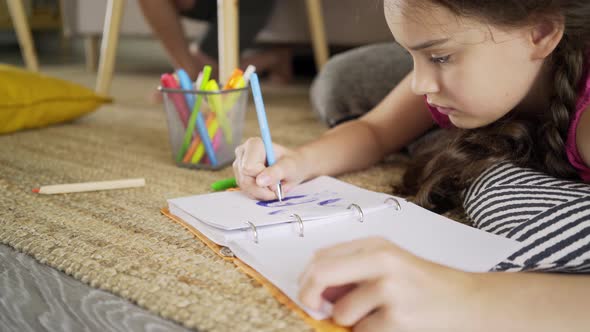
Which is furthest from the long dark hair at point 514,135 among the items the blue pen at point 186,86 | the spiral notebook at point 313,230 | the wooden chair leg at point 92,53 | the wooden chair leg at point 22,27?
the wooden chair leg at point 92,53

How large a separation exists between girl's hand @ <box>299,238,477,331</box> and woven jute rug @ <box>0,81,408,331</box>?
0.16ft

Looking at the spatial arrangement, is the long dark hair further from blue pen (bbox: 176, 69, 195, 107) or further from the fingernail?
blue pen (bbox: 176, 69, 195, 107)

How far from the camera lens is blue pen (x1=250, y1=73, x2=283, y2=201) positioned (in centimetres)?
62

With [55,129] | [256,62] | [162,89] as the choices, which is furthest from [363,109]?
[256,62]

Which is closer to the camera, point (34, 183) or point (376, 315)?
point (376, 315)

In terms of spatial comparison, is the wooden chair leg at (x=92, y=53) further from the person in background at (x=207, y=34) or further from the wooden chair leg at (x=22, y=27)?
the person in background at (x=207, y=34)

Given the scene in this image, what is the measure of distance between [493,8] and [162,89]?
0.50 metres

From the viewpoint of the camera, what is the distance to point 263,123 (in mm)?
629

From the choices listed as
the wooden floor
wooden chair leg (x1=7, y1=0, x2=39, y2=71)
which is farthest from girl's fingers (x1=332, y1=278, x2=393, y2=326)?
wooden chair leg (x1=7, y1=0, x2=39, y2=71)

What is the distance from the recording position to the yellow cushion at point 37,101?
1.08m

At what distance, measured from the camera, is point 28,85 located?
3.70ft

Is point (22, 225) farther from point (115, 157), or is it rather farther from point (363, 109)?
point (363, 109)

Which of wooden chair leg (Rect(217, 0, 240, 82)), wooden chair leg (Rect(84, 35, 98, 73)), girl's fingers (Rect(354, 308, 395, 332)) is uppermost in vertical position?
wooden chair leg (Rect(217, 0, 240, 82))

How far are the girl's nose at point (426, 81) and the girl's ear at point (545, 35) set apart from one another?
103 millimetres
